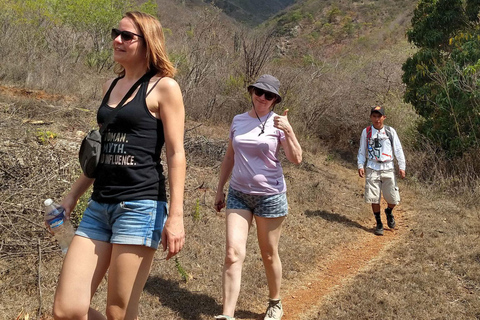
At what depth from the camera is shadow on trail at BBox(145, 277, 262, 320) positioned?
13.8 ft

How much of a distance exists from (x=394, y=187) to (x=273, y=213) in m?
3.95

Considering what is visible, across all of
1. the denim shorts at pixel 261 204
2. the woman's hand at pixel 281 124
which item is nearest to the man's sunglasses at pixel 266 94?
the woman's hand at pixel 281 124

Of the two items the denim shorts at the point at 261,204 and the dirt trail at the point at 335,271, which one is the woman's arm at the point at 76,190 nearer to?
the denim shorts at the point at 261,204

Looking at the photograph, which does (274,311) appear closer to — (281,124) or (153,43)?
(281,124)

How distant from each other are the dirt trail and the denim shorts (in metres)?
1.30

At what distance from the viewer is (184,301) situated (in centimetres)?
437

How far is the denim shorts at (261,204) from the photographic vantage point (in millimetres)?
3539

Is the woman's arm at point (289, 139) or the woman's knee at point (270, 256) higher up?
the woman's arm at point (289, 139)

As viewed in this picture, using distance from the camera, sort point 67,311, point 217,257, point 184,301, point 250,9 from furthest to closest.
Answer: point 250,9
point 217,257
point 184,301
point 67,311

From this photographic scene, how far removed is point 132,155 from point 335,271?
13.2 feet

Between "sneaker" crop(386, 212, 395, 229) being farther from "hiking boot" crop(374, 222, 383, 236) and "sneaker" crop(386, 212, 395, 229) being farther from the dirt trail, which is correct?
"hiking boot" crop(374, 222, 383, 236)

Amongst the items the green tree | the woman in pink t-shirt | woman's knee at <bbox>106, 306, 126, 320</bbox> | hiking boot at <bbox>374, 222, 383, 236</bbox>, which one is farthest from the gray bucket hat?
the green tree

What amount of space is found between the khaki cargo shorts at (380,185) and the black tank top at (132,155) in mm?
5251

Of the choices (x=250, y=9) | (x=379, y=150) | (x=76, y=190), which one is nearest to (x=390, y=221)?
(x=379, y=150)
